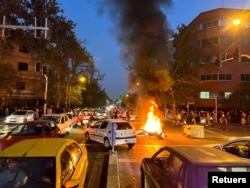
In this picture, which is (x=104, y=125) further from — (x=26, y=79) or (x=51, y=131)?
(x=26, y=79)

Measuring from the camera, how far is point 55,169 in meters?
6.15

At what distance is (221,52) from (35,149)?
52.9 m

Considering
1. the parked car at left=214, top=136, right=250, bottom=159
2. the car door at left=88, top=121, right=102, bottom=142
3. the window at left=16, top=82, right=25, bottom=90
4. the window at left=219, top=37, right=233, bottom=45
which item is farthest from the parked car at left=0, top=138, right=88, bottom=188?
the window at left=219, top=37, right=233, bottom=45

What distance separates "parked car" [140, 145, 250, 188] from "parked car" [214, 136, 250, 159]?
12.3 feet

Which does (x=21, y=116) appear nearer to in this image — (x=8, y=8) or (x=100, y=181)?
(x=8, y=8)

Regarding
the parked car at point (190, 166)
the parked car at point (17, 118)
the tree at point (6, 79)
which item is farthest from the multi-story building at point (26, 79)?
the parked car at point (190, 166)

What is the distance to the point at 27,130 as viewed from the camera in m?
15.4

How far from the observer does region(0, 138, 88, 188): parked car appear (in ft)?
19.6

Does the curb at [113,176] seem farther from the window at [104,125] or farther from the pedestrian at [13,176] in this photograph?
the window at [104,125]

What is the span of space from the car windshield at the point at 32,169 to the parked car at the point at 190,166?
1.87 metres

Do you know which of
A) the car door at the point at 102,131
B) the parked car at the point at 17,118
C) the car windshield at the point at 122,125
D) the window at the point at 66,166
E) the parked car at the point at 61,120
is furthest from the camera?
the parked car at the point at 17,118

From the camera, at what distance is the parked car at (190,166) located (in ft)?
17.6

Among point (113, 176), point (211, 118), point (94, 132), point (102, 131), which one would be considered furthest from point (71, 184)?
point (211, 118)

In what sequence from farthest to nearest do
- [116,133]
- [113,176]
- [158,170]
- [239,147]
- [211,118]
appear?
[211,118], [116,133], [239,147], [113,176], [158,170]
